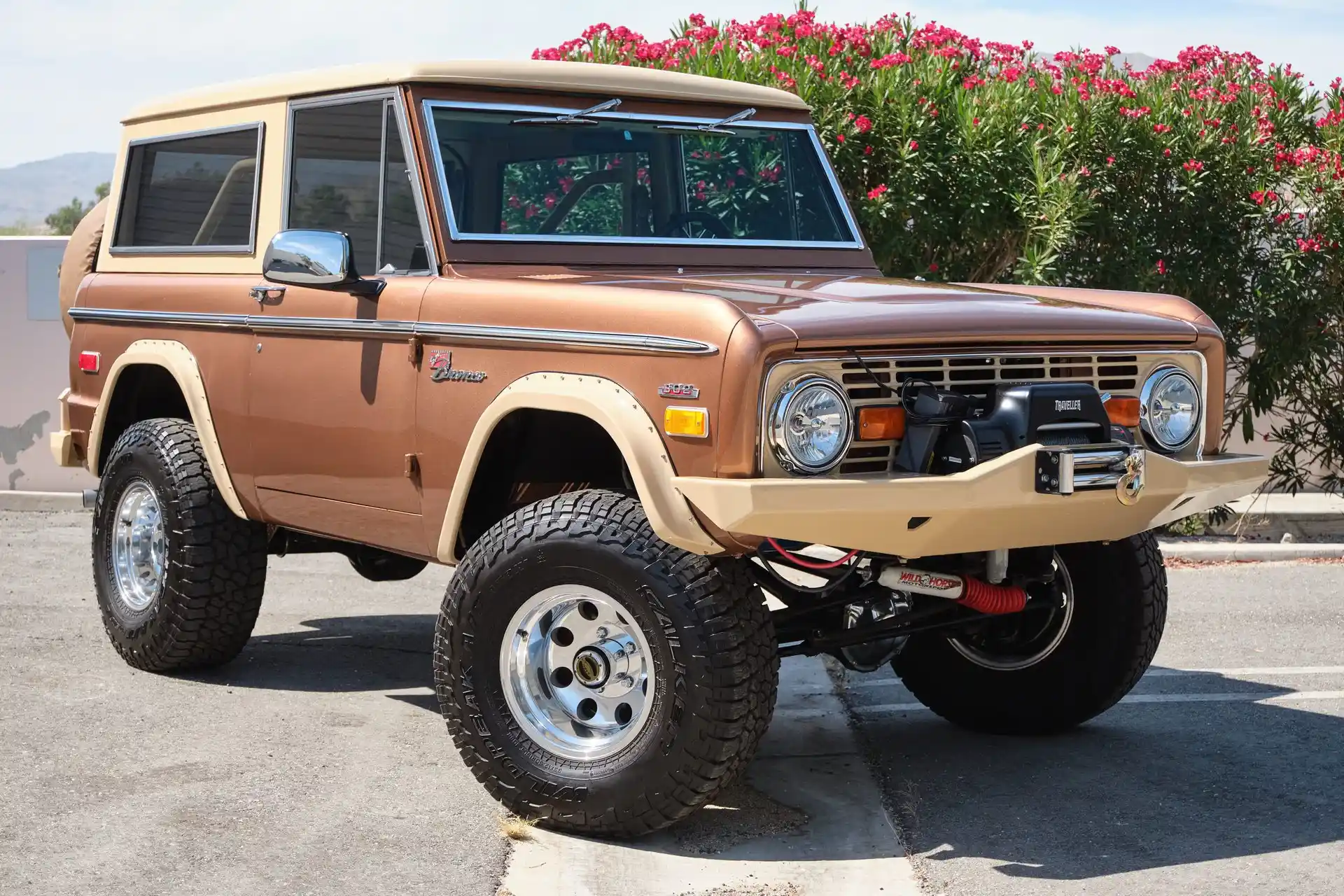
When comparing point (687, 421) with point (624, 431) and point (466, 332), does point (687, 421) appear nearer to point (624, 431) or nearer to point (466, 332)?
point (624, 431)

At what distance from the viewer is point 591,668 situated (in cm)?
464

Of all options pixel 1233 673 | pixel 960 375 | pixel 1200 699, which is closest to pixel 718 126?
pixel 960 375

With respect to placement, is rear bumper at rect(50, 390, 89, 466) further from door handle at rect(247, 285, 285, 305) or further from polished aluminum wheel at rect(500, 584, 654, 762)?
polished aluminum wheel at rect(500, 584, 654, 762)

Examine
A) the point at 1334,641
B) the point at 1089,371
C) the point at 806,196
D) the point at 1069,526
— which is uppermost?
the point at 806,196

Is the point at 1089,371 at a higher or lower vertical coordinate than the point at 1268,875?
higher

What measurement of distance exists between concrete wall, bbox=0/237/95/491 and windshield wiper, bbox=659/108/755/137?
769 cm

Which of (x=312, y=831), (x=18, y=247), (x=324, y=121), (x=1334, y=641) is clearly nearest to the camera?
(x=312, y=831)

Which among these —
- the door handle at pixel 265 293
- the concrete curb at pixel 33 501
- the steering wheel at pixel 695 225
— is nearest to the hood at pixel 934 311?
the steering wheel at pixel 695 225

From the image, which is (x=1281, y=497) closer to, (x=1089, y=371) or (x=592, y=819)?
(x=1089, y=371)

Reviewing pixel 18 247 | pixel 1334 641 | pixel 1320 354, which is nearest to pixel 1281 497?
pixel 1320 354

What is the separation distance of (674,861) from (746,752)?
0.35 metres

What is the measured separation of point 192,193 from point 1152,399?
12.5 ft

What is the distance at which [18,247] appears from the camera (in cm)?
1228

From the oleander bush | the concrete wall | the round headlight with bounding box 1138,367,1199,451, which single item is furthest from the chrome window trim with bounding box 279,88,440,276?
the concrete wall
